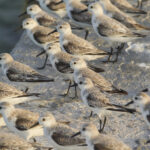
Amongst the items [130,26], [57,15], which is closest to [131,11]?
[130,26]

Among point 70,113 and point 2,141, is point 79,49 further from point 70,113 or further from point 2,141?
point 2,141

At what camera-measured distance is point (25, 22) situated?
40.0ft

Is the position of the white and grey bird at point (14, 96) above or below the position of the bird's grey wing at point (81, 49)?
below

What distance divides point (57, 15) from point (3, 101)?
4350 mm

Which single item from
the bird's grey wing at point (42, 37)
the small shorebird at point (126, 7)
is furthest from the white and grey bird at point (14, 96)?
the small shorebird at point (126, 7)

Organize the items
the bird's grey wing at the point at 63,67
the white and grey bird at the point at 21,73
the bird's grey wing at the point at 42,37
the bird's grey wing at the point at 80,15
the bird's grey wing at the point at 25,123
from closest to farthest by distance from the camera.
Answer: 1. the bird's grey wing at the point at 25,123
2. the white and grey bird at the point at 21,73
3. the bird's grey wing at the point at 63,67
4. the bird's grey wing at the point at 42,37
5. the bird's grey wing at the point at 80,15

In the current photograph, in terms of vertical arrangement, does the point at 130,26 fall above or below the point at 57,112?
above

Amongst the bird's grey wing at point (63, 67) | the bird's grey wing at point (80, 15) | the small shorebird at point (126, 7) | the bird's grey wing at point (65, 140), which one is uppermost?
the small shorebird at point (126, 7)

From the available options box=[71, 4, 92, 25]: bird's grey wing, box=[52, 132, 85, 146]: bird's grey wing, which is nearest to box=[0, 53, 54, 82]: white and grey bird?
box=[52, 132, 85, 146]: bird's grey wing

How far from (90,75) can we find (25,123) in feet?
6.07

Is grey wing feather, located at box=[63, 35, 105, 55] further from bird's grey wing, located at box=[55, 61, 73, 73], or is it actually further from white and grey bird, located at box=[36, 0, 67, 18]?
white and grey bird, located at box=[36, 0, 67, 18]

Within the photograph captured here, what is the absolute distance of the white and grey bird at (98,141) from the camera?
7.96 meters

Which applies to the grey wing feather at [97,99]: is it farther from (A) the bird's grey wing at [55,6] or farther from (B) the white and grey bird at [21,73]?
(A) the bird's grey wing at [55,6]

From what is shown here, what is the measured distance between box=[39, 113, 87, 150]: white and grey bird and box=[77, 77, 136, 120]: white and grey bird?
66 cm
